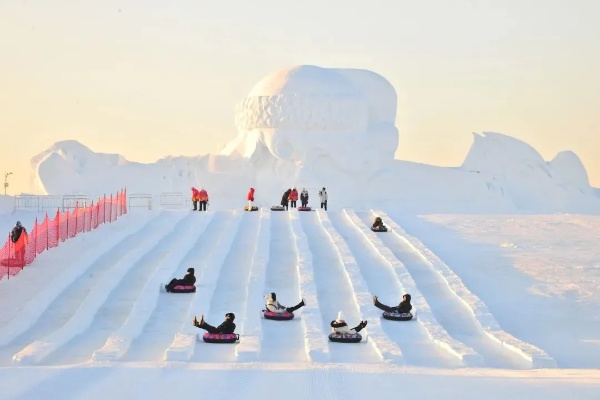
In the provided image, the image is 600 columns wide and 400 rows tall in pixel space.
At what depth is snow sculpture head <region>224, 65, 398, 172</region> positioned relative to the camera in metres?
50.9

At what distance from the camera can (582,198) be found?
2056 inches

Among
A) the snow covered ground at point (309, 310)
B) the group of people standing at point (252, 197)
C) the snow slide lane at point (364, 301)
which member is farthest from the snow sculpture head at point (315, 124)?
the snow slide lane at point (364, 301)

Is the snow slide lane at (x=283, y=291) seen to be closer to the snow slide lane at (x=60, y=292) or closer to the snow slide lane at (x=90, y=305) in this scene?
the snow slide lane at (x=90, y=305)

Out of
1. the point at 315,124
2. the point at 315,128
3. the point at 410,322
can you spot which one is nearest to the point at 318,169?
the point at 315,128

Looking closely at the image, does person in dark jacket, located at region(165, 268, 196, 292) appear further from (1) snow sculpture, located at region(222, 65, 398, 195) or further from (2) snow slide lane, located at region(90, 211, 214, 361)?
(1) snow sculpture, located at region(222, 65, 398, 195)

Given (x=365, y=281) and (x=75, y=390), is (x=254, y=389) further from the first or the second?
(x=365, y=281)

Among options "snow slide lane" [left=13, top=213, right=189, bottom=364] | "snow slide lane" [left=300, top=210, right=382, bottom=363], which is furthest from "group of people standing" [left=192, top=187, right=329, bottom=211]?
"snow slide lane" [left=13, top=213, right=189, bottom=364]

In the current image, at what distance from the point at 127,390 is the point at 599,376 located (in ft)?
18.7

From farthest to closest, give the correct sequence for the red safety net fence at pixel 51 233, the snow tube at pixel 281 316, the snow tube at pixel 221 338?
the red safety net fence at pixel 51 233
the snow tube at pixel 281 316
the snow tube at pixel 221 338

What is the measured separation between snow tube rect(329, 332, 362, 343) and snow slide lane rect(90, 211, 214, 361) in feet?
9.92

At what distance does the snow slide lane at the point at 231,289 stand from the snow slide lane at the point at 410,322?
241 centimetres

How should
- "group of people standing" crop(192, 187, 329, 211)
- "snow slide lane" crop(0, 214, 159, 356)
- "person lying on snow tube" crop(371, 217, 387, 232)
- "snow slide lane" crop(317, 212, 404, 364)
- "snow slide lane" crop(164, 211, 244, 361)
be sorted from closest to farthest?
"snow slide lane" crop(164, 211, 244, 361)
"snow slide lane" crop(317, 212, 404, 364)
"snow slide lane" crop(0, 214, 159, 356)
"person lying on snow tube" crop(371, 217, 387, 232)
"group of people standing" crop(192, 187, 329, 211)

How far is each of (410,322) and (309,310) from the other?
1734 mm

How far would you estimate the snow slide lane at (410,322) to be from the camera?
16109 mm
